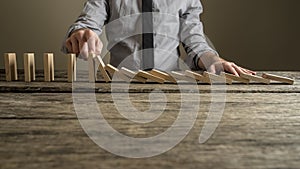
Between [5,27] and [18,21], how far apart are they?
0.24 feet

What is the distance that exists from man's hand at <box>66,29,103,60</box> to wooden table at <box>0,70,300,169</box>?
19 cm

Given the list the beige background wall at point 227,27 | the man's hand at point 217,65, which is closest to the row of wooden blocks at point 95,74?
the man's hand at point 217,65

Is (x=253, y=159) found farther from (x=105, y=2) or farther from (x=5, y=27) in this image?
(x=5, y=27)

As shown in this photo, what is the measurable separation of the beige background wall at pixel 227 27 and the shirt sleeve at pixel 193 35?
1.85ft

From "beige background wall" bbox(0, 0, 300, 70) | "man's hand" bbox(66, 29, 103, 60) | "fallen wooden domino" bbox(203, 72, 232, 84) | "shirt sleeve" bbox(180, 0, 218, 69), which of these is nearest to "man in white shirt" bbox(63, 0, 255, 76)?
"shirt sleeve" bbox(180, 0, 218, 69)

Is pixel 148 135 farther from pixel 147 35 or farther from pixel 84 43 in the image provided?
pixel 147 35

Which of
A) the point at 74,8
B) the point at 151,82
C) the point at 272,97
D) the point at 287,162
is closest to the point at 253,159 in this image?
the point at 287,162

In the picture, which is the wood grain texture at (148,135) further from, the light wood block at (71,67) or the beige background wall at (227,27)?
the beige background wall at (227,27)

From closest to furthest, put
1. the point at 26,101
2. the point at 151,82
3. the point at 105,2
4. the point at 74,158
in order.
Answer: the point at 74,158
the point at 26,101
the point at 151,82
the point at 105,2

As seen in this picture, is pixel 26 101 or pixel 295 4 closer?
pixel 26 101

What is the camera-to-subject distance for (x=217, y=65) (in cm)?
110

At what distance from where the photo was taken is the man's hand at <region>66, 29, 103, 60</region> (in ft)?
3.17

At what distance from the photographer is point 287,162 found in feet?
1.35

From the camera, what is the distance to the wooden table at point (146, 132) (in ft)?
1.32
